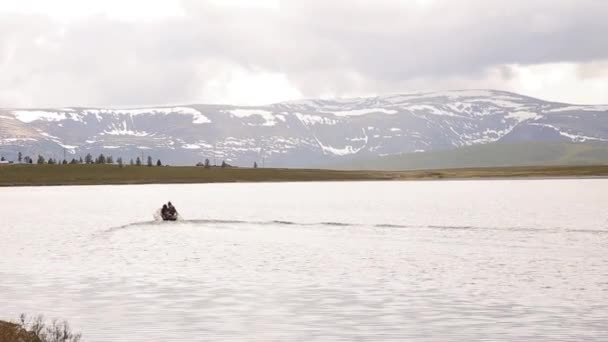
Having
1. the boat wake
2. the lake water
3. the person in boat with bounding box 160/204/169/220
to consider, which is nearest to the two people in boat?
the person in boat with bounding box 160/204/169/220

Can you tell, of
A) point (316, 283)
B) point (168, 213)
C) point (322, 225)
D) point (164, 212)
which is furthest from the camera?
point (168, 213)

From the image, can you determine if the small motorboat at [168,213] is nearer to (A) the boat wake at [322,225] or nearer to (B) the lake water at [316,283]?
(A) the boat wake at [322,225]

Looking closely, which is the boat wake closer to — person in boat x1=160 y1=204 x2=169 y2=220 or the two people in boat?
the two people in boat

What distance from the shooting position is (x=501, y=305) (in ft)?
122

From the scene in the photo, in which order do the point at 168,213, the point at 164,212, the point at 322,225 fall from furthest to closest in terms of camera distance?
1. the point at 168,213
2. the point at 164,212
3. the point at 322,225

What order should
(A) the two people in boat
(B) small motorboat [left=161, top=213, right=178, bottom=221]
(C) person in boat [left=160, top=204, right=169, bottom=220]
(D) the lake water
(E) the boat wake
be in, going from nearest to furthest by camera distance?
(D) the lake water, (E) the boat wake, (C) person in boat [left=160, top=204, right=169, bottom=220], (A) the two people in boat, (B) small motorboat [left=161, top=213, right=178, bottom=221]

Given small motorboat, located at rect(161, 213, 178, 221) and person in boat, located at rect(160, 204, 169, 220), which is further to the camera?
small motorboat, located at rect(161, 213, 178, 221)

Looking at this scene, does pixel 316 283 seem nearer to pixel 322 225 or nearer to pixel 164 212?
pixel 322 225

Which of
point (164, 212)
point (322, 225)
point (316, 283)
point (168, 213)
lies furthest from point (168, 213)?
point (316, 283)

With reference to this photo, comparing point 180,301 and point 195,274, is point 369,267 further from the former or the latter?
point 180,301

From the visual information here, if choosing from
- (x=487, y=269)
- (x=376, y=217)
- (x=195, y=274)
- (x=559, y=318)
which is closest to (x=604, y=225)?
(x=376, y=217)

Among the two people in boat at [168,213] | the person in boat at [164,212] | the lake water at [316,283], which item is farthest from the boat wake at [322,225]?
the lake water at [316,283]

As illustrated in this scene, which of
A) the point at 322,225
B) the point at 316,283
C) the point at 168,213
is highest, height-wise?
the point at 168,213

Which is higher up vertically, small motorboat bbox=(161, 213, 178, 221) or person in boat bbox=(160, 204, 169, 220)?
person in boat bbox=(160, 204, 169, 220)
